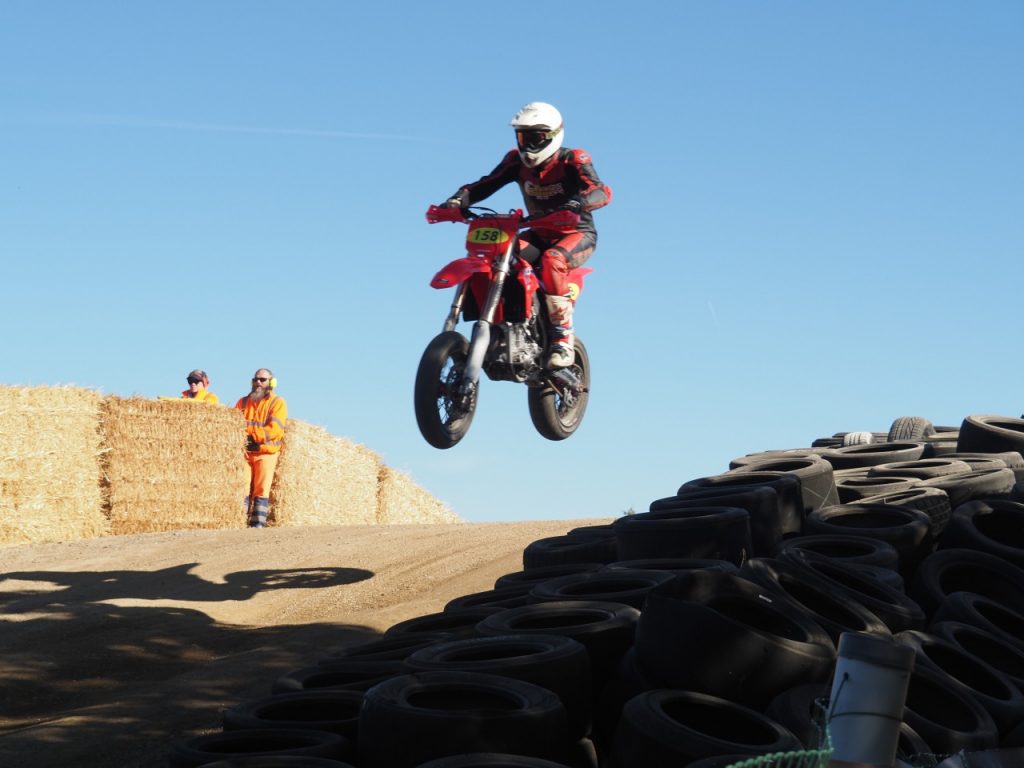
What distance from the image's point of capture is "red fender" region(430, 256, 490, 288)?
9.48m

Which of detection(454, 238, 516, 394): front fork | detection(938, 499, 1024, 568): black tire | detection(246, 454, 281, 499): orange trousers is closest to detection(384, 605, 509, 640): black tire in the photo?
detection(454, 238, 516, 394): front fork

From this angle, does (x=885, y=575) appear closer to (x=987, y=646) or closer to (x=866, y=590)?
(x=866, y=590)

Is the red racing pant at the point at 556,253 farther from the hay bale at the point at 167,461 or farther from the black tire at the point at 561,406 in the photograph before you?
the hay bale at the point at 167,461

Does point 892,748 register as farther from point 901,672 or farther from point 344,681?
point 344,681

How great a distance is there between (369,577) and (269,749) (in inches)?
247

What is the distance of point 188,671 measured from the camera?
786 centimetres

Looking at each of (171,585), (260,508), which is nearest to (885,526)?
(171,585)

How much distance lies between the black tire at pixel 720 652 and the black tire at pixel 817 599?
0.44 meters

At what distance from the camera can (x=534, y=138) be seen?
32.9ft

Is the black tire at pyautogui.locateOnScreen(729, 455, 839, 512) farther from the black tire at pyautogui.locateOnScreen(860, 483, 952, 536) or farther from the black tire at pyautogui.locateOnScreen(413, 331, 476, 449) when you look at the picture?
the black tire at pyautogui.locateOnScreen(413, 331, 476, 449)

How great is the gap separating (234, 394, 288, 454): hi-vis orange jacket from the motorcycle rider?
395 inches

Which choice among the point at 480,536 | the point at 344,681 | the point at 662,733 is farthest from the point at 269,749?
the point at 480,536

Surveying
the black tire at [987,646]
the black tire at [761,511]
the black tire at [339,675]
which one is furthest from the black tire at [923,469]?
the black tire at [339,675]

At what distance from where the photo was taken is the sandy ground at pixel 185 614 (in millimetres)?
6297
